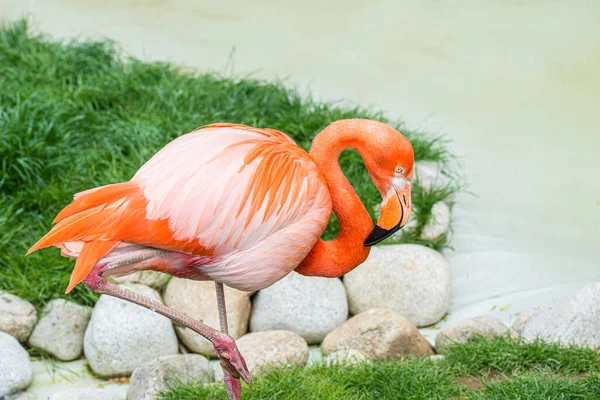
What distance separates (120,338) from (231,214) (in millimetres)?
2025

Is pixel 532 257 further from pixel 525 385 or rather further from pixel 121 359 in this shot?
pixel 121 359

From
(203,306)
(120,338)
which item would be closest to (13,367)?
(120,338)

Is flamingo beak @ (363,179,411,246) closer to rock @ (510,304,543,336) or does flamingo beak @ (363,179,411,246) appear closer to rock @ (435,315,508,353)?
rock @ (435,315,508,353)

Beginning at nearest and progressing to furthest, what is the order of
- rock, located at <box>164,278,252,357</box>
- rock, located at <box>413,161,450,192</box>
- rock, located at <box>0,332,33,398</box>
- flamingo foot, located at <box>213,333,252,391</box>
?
flamingo foot, located at <box>213,333,252,391</box>
rock, located at <box>0,332,33,398</box>
rock, located at <box>164,278,252,357</box>
rock, located at <box>413,161,450,192</box>

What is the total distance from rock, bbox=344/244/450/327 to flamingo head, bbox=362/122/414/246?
216 centimetres

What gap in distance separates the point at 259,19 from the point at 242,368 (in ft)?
17.6

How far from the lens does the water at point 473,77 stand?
5355 millimetres

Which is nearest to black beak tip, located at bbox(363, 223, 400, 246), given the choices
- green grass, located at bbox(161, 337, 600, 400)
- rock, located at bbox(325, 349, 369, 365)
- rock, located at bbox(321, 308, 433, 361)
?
green grass, located at bbox(161, 337, 600, 400)

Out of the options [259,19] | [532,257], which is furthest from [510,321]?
[259,19]

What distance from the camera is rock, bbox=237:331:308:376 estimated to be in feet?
12.9

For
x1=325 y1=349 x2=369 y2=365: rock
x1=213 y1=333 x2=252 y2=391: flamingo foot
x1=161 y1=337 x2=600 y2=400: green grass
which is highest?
x1=213 y1=333 x2=252 y2=391: flamingo foot

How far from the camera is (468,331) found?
4.28 meters

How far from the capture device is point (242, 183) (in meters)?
2.58

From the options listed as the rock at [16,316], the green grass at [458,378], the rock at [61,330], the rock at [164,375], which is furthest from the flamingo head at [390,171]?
the rock at [16,316]
